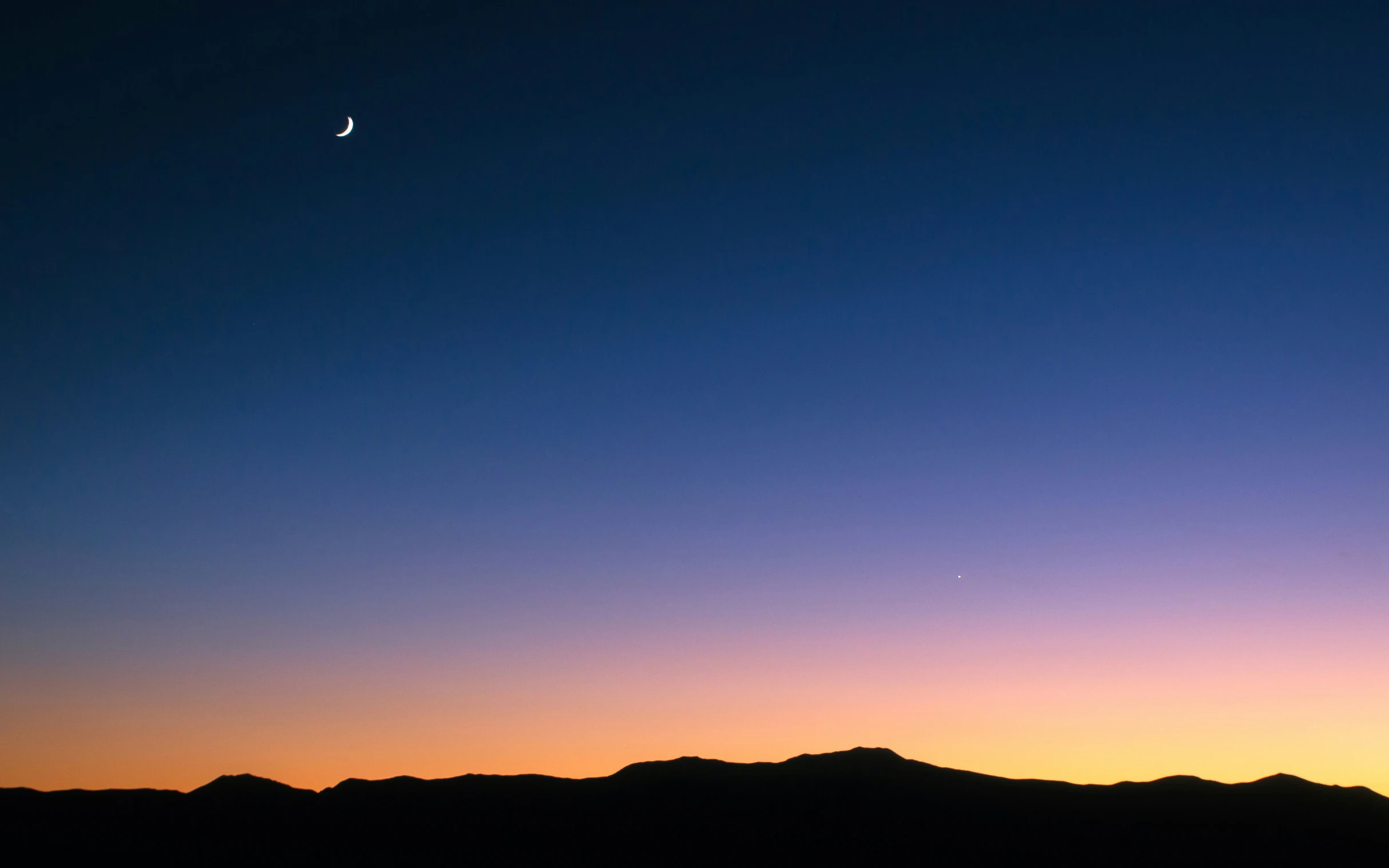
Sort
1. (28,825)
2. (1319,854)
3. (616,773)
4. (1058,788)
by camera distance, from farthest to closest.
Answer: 1. (616,773)
2. (1058,788)
3. (28,825)
4. (1319,854)

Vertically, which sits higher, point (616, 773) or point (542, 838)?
point (616, 773)

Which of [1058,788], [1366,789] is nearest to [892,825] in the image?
[1058,788]

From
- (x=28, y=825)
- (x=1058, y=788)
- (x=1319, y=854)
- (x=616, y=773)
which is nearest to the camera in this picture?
(x=1319, y=854)

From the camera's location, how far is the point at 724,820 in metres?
59.9

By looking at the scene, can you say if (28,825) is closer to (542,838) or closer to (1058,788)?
(542,838)

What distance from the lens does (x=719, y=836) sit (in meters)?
57.9

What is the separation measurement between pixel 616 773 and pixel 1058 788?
2973cm

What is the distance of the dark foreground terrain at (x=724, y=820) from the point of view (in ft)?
177

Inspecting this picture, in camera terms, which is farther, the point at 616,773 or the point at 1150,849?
the point at 616,773

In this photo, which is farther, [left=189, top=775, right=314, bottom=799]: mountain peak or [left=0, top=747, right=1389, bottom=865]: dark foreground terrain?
[left=189, top=775, right=314, bottom=799]: mountain peak

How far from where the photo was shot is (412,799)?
207 feet

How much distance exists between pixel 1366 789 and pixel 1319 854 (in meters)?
11.2

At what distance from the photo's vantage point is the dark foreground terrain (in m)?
54.1

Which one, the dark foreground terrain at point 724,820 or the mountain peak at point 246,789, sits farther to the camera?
the mountain peak at point 246,789
